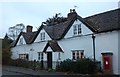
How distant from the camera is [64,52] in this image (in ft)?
98.9

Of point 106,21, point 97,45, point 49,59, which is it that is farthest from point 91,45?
point 49,59

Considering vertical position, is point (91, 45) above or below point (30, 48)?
above

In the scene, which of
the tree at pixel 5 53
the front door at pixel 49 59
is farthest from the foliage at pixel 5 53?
the front door at pixel 49 59

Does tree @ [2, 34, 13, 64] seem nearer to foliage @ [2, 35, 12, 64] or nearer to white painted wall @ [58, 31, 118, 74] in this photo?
foliage @ [2, 35, 12, 64]

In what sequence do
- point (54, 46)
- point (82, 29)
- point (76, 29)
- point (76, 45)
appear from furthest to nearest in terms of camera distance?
1. point (54, 46)
2. point (76, 29)
3. point (76, 45)
4. point (82, 29)

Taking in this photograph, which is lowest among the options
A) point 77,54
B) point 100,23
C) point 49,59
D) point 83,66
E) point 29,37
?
point 83,66

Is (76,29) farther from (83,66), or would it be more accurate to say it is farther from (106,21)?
(83,66)

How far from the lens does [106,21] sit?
85.2ft

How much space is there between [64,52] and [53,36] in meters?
3.63

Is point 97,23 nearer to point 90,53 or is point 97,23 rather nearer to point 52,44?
point 90,53

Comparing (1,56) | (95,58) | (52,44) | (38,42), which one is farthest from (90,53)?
(1,56)

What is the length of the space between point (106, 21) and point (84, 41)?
11.2ft

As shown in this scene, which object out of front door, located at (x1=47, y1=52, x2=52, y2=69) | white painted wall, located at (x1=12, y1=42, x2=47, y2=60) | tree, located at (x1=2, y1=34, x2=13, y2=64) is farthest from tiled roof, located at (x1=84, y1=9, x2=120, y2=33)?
tree, located at (x1=2, y1=34, x2=13, y2=64)

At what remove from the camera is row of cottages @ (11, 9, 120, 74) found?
23.2m
